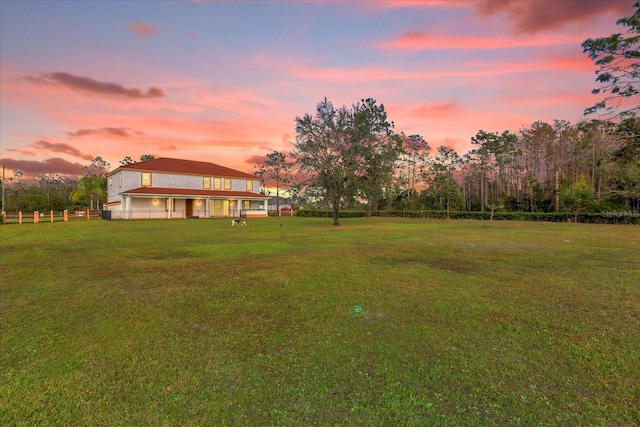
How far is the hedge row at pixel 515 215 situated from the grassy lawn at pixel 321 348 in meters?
28.6

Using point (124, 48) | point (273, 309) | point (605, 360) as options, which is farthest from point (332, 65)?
point (605, 360)

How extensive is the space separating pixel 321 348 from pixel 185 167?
39637 mm

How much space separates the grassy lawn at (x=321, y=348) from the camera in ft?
7.73

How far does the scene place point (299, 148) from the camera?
2252 cm

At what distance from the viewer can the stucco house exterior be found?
31.8 meters

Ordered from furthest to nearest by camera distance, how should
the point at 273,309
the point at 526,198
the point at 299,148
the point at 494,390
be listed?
the point at 526,198, the point at 299,148, the point at 273,309, the point at 494,390

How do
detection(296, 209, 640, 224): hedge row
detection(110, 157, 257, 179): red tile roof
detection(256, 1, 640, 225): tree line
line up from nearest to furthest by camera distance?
detection(256, 1, 640, 225): tree line < detection(296, 209, 640, 224): hedge row < detection(110, 157, 257, 179): red tile roof

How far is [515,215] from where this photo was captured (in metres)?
34.3

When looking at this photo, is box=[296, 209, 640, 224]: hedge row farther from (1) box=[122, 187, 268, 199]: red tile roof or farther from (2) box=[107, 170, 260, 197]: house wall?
(2) box=[107, 170, 260, 197]: house wall

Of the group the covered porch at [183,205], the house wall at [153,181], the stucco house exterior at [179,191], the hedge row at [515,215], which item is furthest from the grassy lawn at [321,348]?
the house wall at [153,181]

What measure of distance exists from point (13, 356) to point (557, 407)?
5413 millimetres

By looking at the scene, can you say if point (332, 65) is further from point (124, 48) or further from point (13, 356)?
point (13, 356)

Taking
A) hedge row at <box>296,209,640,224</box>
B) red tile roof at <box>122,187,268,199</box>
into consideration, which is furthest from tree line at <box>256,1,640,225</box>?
red tile roof at <box>122,187,268,199</box>

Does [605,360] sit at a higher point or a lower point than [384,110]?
lower
